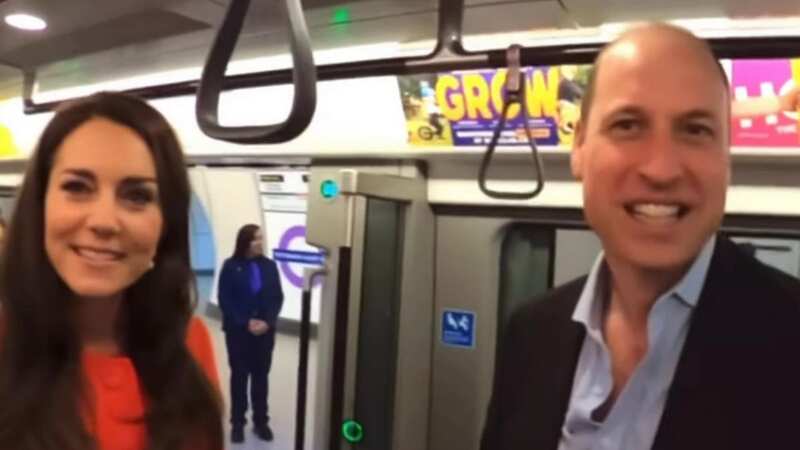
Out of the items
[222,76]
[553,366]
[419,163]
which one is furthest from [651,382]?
[419,163]

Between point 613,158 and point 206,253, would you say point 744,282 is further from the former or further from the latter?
point 206,253

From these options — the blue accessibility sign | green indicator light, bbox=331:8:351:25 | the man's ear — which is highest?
green indicator light, bbox=331:8:351:25

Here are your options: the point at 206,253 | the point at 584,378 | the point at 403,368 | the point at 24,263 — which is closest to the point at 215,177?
the point at 206,253

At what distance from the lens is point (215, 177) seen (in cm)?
519

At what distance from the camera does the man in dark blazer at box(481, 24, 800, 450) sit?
1.01 meters

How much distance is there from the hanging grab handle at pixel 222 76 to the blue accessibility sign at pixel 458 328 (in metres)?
2.40

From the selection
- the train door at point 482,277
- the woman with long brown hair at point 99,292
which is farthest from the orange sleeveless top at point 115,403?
the train door at point 482,277

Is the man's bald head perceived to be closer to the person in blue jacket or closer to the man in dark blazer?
the man in dark blazer

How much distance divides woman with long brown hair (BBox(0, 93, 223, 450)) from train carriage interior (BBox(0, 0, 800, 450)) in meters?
1.15

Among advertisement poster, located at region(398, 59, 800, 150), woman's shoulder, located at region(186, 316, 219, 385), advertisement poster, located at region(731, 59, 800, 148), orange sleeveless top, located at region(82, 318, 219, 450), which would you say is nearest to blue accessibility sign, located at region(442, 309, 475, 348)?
advertisement poster, located at region(398, 59, 800, 150)

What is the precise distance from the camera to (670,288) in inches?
44.1

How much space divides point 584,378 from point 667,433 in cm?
18

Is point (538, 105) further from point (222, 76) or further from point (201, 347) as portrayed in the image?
point (222, 76)

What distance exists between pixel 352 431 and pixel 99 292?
2105mm
